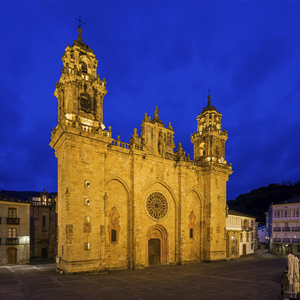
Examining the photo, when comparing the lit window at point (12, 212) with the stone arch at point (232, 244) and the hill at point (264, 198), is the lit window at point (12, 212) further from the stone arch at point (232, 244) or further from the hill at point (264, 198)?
the hill at point (264, 198)

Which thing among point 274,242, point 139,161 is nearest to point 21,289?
point 139,161

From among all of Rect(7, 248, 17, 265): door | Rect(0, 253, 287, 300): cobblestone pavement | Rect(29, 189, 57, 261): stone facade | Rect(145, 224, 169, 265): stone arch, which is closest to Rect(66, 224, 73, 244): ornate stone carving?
Rect(0, 253, 287, 300): cobblestone pavement

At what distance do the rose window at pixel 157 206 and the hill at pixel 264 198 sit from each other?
6797cm

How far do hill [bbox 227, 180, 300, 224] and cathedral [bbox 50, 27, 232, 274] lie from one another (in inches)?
2402

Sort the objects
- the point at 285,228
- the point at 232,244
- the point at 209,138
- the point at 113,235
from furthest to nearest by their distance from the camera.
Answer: the point at 285,228 < the point at 232,244 < the point at 209,138 < the point at 113,235

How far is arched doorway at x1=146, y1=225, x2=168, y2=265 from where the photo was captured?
29.0 meters

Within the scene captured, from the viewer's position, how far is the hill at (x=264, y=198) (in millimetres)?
87088

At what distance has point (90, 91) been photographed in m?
26.3

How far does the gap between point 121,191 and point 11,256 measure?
18.0 metres

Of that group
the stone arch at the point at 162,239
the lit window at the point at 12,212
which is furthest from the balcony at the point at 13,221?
the stone arch at the point at 162,239

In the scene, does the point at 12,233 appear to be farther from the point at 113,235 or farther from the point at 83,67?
the point at 83,67

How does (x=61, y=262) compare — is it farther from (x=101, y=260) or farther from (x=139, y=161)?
(x=139, y=161)

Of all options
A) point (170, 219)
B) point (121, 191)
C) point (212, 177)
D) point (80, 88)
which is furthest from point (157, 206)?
point (80, 88)

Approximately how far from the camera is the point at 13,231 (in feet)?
107
